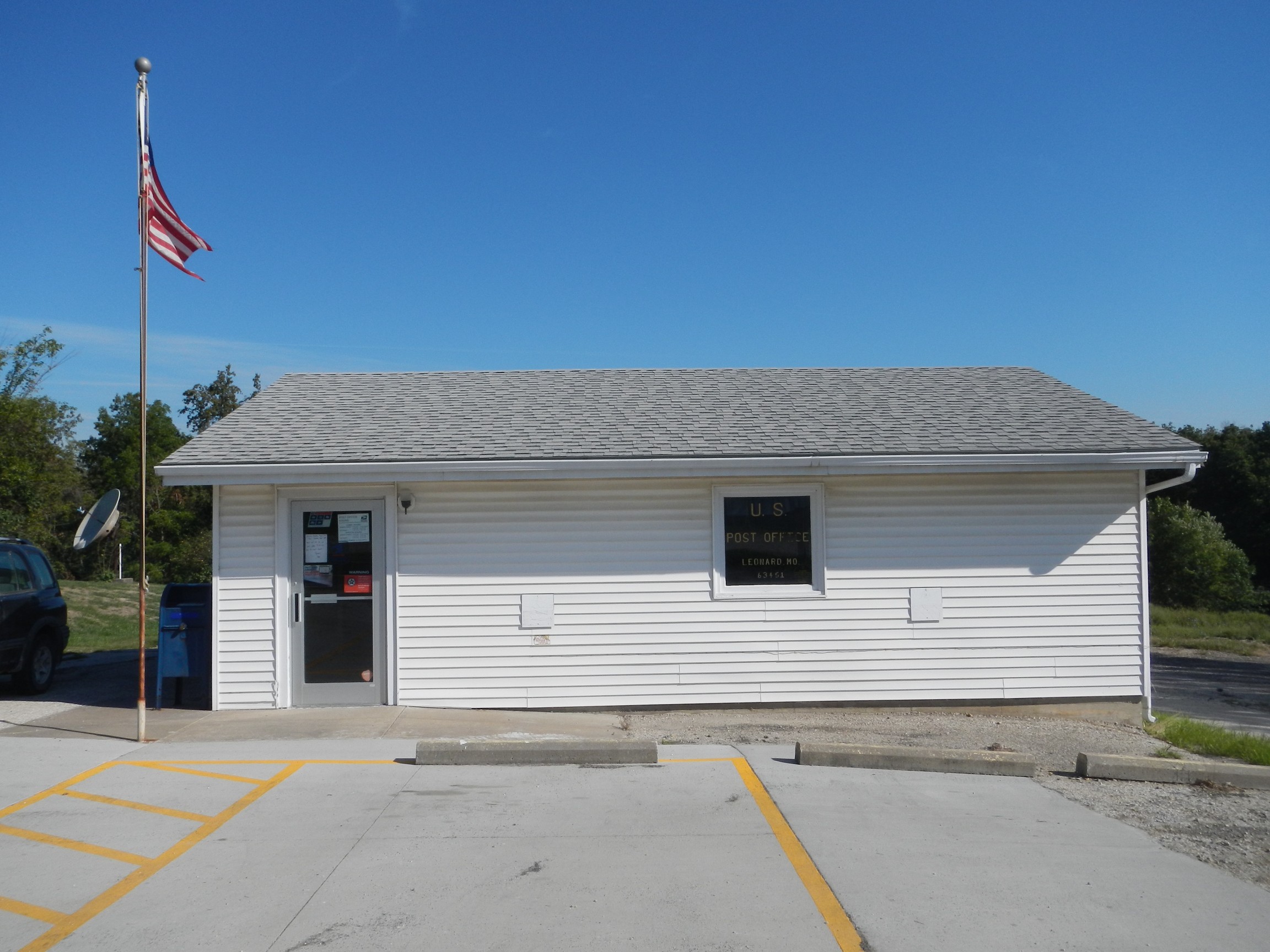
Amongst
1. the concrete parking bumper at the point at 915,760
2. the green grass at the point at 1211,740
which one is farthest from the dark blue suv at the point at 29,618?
the green grass at the point at 1211,740

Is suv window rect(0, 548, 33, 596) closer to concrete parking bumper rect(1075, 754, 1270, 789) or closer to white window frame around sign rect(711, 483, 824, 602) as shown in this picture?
white window frame around sign rect(711, 483, 824, 602)

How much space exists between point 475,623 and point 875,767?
4.37 meters

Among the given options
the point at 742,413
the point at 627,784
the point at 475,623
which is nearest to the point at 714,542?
the point at 742,413

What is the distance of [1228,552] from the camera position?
34.5 m

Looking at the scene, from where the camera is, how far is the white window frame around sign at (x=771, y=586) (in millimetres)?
10094

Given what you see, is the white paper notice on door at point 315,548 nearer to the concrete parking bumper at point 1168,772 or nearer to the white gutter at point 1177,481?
the concrete parking bumper at point 1168,772

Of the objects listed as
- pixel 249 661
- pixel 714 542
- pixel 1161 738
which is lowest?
pixel 1161 738

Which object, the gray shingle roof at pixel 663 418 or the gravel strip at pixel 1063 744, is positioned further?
the gray shingle roof at pixel 663 418

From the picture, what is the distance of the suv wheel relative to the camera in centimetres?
1095

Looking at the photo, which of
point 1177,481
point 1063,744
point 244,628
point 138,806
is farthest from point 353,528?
point 1177,481

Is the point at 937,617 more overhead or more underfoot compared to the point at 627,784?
more overhead

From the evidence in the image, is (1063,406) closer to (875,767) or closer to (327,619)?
(875,767)

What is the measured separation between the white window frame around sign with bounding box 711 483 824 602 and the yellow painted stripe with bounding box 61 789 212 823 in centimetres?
542

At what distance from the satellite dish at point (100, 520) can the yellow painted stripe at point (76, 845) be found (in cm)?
644
